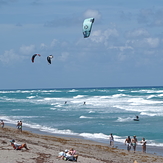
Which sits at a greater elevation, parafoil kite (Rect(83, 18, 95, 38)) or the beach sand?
parafoil kite (Rect(83, 18, 95, 38))

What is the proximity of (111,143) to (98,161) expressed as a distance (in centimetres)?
646

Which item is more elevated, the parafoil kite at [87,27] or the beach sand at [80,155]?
the parafoil kite at [87,27]

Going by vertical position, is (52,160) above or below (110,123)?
below

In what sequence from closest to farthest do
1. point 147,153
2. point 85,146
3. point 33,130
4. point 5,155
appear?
point 5,155 → point 147,153 → point 85,146 → point 33,130

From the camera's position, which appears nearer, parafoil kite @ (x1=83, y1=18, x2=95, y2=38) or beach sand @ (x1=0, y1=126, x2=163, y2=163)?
beach sand @ (x1=0, y1=126, x2=163, y2=163)

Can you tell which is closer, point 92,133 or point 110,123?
point 92,133

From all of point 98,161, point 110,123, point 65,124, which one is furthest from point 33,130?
point 98,161

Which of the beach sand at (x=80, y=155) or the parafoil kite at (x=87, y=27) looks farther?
the parafoil kite at (x=87, y=27)

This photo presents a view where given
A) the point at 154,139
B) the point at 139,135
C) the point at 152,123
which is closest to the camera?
the point at 154,139

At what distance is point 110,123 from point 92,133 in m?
4.99

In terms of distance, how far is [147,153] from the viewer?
60.4 ft

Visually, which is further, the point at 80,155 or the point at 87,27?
the point at 87,27

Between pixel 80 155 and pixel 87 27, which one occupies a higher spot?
pixel 87 27

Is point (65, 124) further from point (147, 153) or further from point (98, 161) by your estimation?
point (98, 161)
